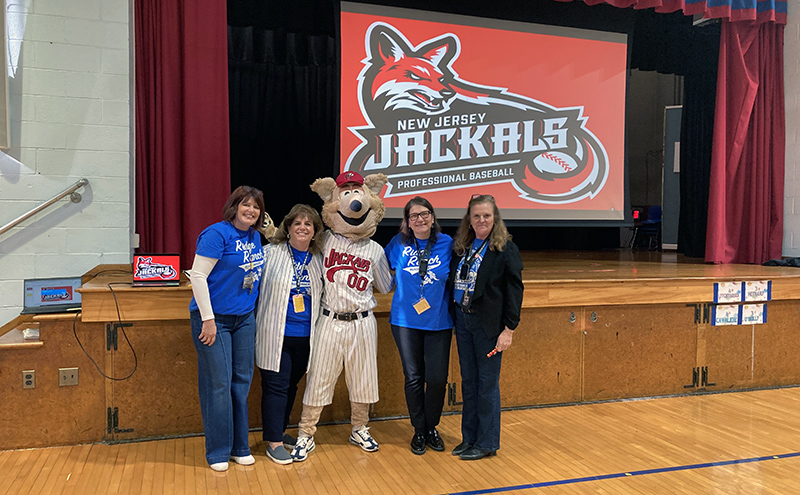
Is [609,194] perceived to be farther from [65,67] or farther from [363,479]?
[65,67]

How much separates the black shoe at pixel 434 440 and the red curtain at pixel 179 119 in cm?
198

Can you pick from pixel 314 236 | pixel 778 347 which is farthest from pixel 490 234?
pixel 778 347

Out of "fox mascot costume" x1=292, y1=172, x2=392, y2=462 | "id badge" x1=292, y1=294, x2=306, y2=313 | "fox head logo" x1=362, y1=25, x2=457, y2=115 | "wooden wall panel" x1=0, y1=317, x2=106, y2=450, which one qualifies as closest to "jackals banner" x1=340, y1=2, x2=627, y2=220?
"fox head logo" x1=362, y1=25, x2=457, y2=115

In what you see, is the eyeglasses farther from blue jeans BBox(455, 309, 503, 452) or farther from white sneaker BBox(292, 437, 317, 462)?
white sneaker BBox(292, 437, 317, 462)

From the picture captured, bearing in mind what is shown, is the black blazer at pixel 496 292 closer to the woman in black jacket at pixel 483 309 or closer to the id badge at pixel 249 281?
the woman in black jacket at pixel 483 309

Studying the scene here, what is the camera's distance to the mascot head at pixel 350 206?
2848 millimetres

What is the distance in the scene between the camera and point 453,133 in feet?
15.5

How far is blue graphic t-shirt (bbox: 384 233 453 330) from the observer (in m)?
2.81

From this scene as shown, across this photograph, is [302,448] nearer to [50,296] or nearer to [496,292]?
[496,292]

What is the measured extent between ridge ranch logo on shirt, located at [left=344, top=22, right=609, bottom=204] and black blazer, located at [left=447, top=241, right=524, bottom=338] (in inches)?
76.0

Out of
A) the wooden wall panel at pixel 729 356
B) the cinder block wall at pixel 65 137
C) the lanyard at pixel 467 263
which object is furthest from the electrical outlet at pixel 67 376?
the wooden wall panel at pixel 729 356

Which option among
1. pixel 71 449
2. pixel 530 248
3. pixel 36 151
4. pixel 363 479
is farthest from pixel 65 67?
pixel 530 248

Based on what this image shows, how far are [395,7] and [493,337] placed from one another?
114 inches

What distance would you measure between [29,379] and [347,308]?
1546 mm
